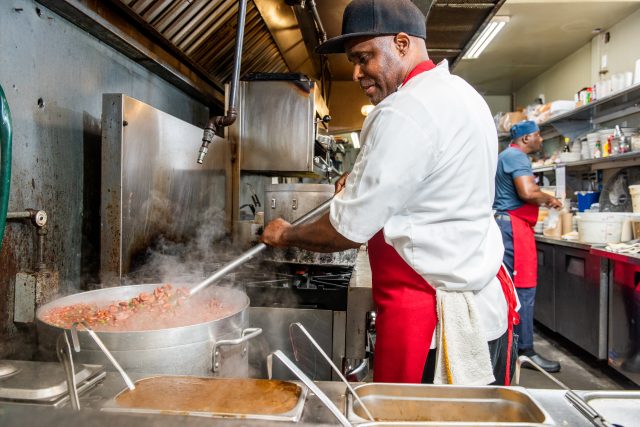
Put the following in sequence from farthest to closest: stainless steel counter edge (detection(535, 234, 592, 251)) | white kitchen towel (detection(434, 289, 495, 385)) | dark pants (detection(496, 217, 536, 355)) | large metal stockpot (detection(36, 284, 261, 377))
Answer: stainless steel counter edge (detection(535, 234, 592, 251)) < dark pants (detection(496, 217, 536, 355)) < white kitchen towel (detection(434, 289, 495, 385)) < large metal stockpot (detection(36, 284, 261, 377))

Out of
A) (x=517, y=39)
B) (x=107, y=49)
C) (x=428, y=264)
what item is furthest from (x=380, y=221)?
(x=517, y=39)

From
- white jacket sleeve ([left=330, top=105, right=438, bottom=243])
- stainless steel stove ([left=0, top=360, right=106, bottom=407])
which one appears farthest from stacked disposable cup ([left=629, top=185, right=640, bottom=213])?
stainless steel stove ([left=0, top=360, right=106, bottom=407])

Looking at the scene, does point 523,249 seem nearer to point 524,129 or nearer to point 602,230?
point 602,230

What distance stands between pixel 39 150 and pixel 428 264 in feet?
5.00

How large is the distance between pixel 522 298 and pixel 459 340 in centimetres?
275

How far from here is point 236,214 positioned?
3529 millimetres

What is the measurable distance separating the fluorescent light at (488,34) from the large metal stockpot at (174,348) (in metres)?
4.27

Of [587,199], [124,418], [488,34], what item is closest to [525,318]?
[587,199]

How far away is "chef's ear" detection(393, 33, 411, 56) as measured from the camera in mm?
1342

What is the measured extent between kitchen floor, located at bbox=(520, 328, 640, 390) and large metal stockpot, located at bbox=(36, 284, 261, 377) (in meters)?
2.85

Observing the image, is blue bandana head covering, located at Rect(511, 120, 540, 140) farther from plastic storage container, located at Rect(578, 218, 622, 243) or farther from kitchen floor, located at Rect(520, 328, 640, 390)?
kitchen floor, located at Rect(520, 328, 640, 390)

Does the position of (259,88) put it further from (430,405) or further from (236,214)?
(430,405)

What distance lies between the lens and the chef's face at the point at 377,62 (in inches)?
53.5

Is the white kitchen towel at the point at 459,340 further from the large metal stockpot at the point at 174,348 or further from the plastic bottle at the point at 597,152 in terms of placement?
the plastic bottle at the point at 597,152
